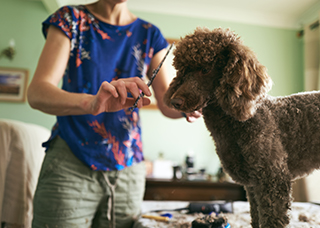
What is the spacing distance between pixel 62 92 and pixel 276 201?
1.76 feet

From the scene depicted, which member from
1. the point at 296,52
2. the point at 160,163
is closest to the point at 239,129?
the point at 296,52

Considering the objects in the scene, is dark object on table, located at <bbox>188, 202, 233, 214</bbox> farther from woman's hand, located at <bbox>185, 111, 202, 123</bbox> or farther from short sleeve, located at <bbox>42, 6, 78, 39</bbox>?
short sleeve, located at <bbox>42, 6, 78, 39</bbox>

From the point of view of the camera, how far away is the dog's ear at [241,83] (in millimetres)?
397

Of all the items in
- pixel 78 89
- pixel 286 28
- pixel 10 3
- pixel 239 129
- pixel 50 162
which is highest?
pixel 10 3

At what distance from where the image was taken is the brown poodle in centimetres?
40

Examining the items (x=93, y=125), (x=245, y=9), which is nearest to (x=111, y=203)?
(x=93, y=125)

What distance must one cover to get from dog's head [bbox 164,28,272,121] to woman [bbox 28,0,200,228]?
0.37m

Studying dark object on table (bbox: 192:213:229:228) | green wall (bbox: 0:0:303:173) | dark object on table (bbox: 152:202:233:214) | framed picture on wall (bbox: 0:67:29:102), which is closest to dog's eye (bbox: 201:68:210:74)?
dark object on table (bbox: 192:213:229:228)

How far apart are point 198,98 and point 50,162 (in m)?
0.61

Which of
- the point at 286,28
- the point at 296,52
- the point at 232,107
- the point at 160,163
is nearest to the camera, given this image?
the point at 232,107

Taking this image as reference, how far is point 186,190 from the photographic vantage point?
2.38m

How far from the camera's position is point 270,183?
40 centimetres

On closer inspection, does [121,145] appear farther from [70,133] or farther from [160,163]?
[160,163]

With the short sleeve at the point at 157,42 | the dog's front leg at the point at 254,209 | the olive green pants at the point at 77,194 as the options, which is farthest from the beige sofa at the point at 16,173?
the dog's front leg at the point at 254,209
